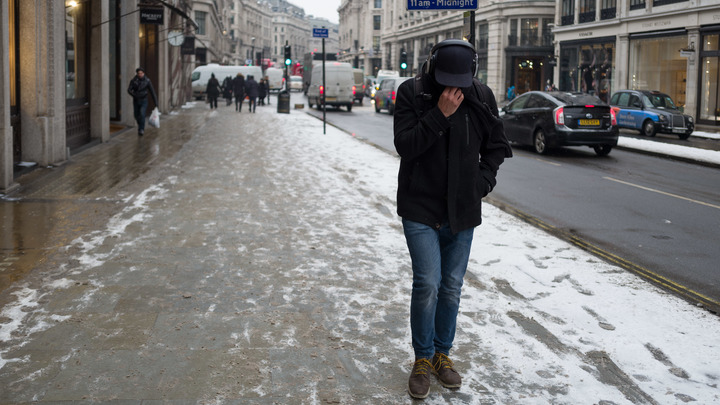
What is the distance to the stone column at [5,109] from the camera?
10.1 meters

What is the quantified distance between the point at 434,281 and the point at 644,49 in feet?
114

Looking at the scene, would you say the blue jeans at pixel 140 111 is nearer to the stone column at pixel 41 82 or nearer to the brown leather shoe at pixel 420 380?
the stone column at pixel 41 82

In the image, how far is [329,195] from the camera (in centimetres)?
1068

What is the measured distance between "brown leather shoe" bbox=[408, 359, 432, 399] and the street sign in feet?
22.0

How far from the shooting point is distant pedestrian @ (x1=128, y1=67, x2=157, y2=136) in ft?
64.7

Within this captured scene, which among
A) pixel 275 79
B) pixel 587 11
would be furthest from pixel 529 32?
pixel 275 79

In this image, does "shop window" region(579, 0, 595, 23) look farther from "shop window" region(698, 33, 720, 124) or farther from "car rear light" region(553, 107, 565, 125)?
"car rear light" region(553, 107, 565, 125)

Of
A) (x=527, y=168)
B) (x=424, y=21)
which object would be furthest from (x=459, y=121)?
(x=424, y=21)

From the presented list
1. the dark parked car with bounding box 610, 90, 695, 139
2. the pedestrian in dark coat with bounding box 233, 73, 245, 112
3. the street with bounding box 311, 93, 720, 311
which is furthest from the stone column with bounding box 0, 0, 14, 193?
the pedestrian in dark coat with bounding box 233, 73, 245, 112

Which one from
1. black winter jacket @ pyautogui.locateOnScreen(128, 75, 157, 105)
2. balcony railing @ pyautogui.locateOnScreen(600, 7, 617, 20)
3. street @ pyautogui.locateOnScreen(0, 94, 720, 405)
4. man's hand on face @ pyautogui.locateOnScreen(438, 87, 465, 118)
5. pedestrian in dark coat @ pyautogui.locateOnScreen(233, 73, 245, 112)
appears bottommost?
street @ pyautogui.locateOnScreen(0, 94, 720, 405)

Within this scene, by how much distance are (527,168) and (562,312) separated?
10101 millimetres

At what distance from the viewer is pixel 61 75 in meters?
13.5

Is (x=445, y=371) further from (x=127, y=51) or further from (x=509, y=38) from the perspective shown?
Answer: (x=509, y=38)

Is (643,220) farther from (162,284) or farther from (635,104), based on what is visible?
(635,104)
